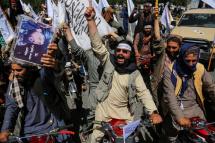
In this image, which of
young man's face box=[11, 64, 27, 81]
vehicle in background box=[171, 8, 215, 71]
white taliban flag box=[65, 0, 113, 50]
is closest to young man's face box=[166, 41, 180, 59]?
white taliban flag box=[65, 0, 113, 50]

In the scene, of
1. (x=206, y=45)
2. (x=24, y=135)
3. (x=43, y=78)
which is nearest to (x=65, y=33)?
(x=43, y=78)

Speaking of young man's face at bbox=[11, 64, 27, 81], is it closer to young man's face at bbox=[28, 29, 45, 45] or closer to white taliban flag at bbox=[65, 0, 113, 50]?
young man's face at bbox=[28, 29, 45, 45]

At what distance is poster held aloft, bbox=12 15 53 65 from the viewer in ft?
14.1

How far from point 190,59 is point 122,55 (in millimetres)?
730

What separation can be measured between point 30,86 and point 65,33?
1.33 m

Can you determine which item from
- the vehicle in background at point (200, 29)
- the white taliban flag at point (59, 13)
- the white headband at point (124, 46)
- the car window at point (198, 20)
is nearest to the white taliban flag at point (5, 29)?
the white taliban flag at point (59, 13)

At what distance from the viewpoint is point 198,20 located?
15.0 m

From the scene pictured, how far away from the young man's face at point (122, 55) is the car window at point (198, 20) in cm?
1002

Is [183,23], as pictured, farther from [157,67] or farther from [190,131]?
[190,131]

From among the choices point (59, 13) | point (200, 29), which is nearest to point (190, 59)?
point (59, 13)

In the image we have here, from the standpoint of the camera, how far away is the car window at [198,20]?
14.5 m

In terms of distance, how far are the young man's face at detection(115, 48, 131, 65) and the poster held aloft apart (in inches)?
31.7

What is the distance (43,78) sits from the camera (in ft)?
14.3

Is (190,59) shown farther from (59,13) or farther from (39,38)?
(59,13)
